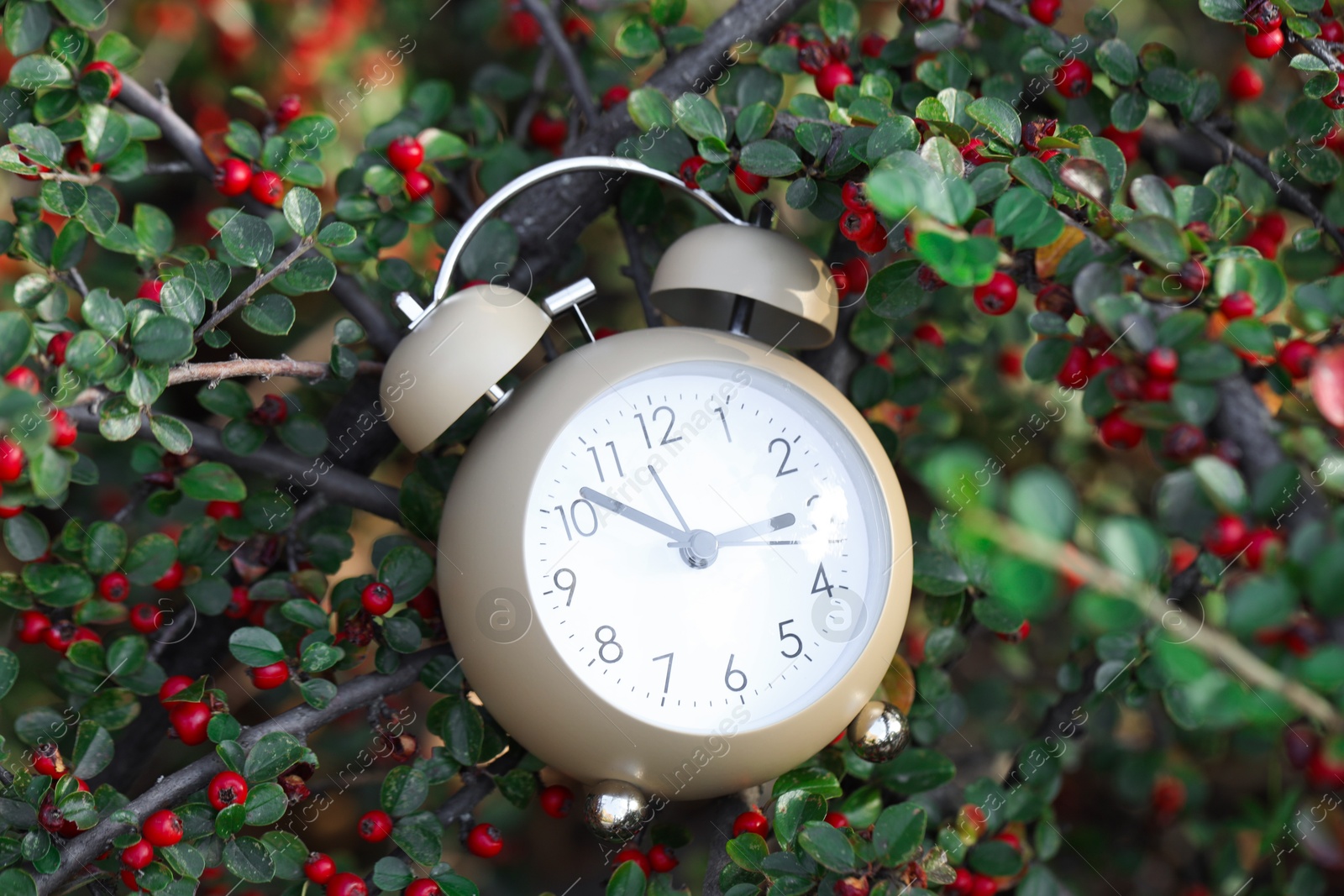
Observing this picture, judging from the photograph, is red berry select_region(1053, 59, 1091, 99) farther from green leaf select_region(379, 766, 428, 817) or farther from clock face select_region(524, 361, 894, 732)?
green leaf select_region(379, 766, 428, 817)

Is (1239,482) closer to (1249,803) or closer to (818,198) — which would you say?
(818,198)

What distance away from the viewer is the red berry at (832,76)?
114 cm

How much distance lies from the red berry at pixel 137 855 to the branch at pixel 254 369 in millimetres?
415

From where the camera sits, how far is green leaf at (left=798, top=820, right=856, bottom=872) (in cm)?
85

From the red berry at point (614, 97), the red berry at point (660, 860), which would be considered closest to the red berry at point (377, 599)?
the red berry at point (660, 860)

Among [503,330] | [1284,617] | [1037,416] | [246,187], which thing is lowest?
[1037,416]

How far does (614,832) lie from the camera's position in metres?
0.90

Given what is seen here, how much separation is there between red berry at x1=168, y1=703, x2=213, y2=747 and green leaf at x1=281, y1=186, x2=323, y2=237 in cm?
50

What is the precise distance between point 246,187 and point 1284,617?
3.71 feet

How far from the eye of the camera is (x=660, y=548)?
2.93 feet

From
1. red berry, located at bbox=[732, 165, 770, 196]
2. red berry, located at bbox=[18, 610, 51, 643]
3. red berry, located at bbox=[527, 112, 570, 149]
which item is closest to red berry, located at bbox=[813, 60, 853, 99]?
red berry, located at bbox=[732, 165, 770, 196]

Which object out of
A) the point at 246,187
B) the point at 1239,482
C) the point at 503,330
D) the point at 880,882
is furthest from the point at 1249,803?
the point at 246,187

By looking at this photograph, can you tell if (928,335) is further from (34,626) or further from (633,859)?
(34,626)

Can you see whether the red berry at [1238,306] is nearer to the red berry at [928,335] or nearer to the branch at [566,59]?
the red berry at [928,335]
